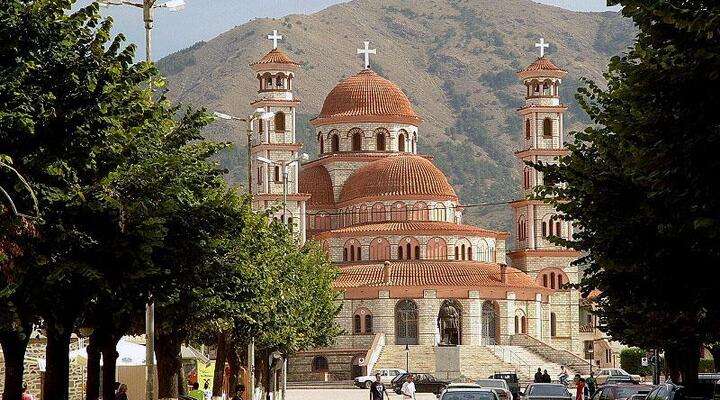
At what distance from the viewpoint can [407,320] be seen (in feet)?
445

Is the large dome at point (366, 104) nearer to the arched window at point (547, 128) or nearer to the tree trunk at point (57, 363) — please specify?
the arched window at point (547, 128)

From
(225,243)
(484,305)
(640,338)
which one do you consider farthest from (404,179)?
(225,243)

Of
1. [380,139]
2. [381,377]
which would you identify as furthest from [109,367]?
[380,139]

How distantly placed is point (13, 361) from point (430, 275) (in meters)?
103

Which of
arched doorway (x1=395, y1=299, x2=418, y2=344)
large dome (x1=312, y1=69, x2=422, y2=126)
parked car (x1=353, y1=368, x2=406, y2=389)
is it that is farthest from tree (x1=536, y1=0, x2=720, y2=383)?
large dome (x1=312, y1=69, x2=422, y2=126)

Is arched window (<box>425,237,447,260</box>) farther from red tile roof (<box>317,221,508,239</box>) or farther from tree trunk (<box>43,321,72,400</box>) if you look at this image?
tree trunk (<box>43,321,72,400</box>)

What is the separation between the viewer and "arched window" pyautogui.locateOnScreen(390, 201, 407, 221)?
144m

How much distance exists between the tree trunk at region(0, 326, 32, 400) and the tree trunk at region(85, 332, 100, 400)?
5.99 metres

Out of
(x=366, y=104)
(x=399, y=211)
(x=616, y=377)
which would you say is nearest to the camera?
(x=616, y=377)

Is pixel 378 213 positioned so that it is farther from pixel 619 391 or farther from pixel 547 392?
pixel 619 391

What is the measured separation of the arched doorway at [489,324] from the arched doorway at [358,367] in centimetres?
1198

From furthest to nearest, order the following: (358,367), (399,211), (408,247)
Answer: (399,211) → (408,247) → (358,367)

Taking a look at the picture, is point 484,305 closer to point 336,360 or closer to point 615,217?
point 336,360

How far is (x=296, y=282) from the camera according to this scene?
213 ft
